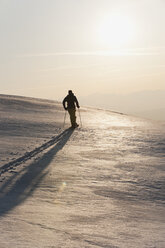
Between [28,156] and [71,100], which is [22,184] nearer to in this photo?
[28,156]

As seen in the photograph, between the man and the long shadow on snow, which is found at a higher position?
the man

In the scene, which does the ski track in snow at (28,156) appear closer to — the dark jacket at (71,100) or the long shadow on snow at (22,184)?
the long shadow on snow at (22,184)

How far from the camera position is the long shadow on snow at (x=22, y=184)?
18.6 feet

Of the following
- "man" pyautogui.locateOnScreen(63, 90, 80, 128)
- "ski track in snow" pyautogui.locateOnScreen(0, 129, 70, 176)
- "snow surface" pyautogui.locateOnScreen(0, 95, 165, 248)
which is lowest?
"snow surface" pyautogui.locateOnScreen(0, 95, 165, 248)

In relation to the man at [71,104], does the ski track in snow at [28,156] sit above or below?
below

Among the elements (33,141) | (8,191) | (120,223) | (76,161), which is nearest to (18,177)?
(8,191)

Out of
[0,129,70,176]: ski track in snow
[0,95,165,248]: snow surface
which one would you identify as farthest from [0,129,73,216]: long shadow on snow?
[0,129,70,176]: ski track in snow

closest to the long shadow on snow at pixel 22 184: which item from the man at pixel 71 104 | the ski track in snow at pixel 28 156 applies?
the ski track in snow at pixel 28 156

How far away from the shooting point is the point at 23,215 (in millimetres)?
5062

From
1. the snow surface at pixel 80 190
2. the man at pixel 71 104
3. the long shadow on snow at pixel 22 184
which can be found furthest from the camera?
the man at pixel 71 104

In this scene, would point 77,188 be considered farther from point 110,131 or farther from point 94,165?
point 110,131

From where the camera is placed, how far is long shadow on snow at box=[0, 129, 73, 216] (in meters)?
5.68

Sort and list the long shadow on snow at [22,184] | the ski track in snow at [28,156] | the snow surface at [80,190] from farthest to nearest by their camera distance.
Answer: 1. the ski track in snow at [28,156]
2. the long shadow on snow at [22,184]
3. the snow surface at [80,190]

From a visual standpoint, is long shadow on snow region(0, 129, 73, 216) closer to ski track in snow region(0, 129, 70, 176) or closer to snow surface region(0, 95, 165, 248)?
snow surface region(0, 95, 165, 248)
